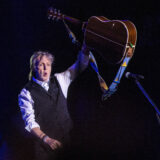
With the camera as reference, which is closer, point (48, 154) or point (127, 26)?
point (127, 26)

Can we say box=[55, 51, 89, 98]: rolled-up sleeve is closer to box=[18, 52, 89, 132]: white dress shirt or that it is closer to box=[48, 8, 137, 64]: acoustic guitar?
box=[18, 52, 89, 132]: white dress shirt

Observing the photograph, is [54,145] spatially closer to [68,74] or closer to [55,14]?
[68,74]

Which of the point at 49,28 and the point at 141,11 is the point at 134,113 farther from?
the point at 49,28

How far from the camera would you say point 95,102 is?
2.29 metres

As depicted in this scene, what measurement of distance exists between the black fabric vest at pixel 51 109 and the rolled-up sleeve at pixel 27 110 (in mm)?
41

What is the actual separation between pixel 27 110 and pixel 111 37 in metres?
0.93

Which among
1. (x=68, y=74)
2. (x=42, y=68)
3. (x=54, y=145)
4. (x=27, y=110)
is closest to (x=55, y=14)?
(x=42, y=68)

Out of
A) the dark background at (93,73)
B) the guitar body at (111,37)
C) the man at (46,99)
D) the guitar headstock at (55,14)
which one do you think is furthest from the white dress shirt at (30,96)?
the dark background at (93,73)

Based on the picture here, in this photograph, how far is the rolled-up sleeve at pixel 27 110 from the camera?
1.49 m

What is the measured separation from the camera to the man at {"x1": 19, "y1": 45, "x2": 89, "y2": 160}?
162 cm

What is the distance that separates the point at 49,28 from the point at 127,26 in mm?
1211

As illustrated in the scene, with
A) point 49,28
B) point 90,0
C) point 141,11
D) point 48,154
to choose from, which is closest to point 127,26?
point 141,11

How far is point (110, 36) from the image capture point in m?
1.35

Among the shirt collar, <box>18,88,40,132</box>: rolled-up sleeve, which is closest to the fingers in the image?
<box>18,88,40,132</box>: rolled-up sleeve
